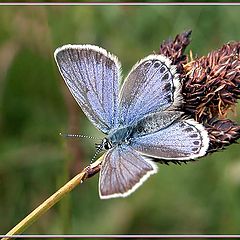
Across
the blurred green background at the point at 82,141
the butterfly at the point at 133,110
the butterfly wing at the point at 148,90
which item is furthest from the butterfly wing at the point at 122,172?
the blurred green background at the point at 82,141

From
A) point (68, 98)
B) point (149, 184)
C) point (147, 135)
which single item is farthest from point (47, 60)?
point (147, 135)

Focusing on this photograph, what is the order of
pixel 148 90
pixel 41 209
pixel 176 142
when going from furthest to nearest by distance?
pixel 148 90 < pixel 176 142 < pixel 41 209

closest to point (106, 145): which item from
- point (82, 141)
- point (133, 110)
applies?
point (133, 110)

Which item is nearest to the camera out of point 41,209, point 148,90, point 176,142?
point 41,209

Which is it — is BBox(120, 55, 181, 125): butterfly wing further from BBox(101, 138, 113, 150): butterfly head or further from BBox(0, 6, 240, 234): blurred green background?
BBox(0, 6, 240, 234): blurred green background

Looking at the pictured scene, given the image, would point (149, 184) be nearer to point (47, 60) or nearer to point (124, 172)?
point (47, 60)

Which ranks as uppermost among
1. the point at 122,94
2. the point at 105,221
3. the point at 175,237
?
the point at 122,94

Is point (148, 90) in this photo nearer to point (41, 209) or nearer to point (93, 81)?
point (93, 81)
